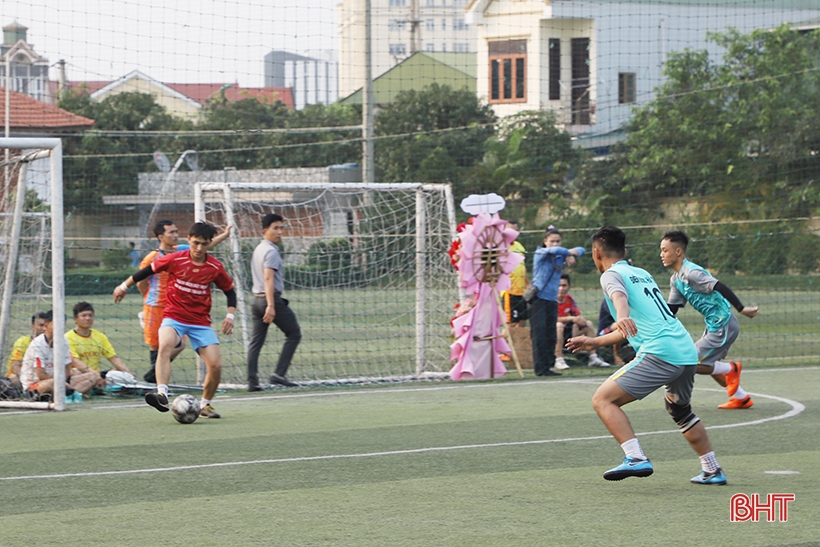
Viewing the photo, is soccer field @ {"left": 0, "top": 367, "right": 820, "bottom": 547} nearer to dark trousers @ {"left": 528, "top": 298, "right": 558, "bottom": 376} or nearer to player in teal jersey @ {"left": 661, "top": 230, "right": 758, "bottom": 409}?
player in teal jersey @ {"left": 661, "top": 230, "right": 758, "bottom": 409}

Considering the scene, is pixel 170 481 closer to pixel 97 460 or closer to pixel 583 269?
pixel 97 460

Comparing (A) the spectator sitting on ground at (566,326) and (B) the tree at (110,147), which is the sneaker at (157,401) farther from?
(B) the tree at (110,147)

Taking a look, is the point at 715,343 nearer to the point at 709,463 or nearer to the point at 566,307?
the point at 709,463

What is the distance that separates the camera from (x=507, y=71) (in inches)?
1816

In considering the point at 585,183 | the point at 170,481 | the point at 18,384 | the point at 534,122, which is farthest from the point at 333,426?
the point at 534,122

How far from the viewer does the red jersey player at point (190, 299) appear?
390 inches

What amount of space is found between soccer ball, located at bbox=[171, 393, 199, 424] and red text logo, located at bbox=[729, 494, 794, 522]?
4.99m

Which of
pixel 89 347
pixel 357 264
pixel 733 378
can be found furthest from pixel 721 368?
pixel 357 264

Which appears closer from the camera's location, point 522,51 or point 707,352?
point 707,352

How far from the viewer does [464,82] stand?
58469 millimetres

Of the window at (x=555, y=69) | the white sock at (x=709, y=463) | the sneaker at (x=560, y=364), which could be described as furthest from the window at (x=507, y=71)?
the white sock at (x=709, y=463)

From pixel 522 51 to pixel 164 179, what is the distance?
47.9ft

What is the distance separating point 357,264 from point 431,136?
90.1 feet

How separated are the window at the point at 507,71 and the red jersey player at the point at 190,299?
35405 mm
